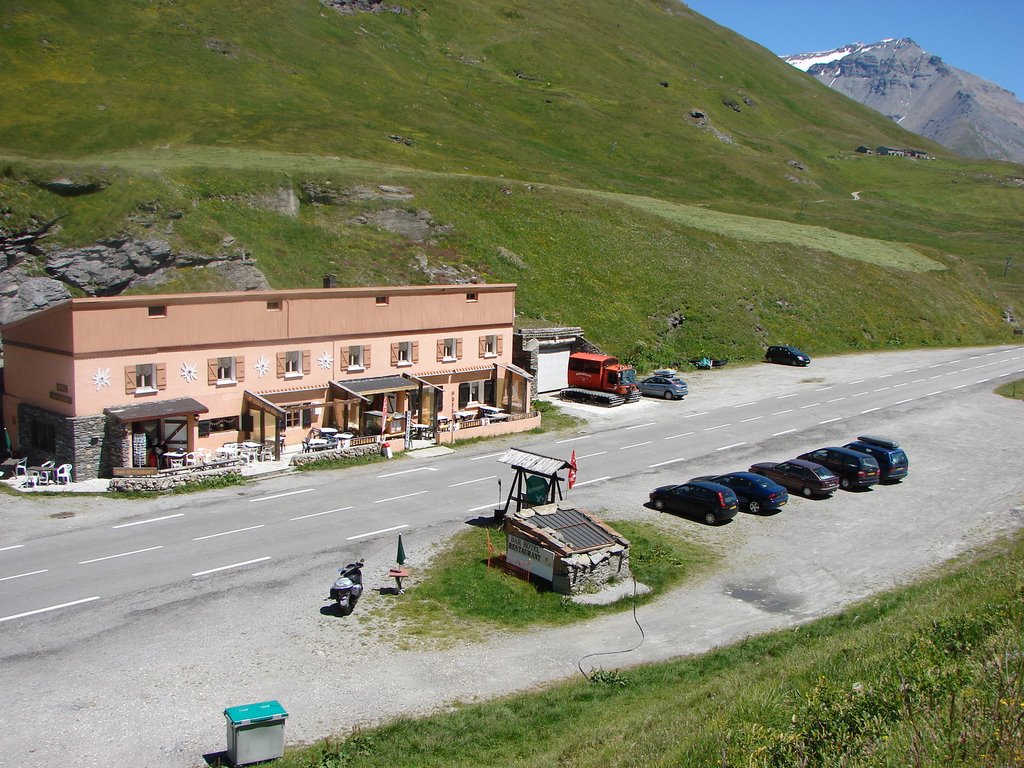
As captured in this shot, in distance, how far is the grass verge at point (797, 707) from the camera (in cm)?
1080

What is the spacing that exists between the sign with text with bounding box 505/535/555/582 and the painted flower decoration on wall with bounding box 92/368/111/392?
18353mm

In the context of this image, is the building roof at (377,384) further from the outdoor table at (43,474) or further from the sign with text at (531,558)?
the sign with text at (531,558)

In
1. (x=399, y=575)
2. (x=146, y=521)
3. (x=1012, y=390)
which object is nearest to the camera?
(x=399, y=575)

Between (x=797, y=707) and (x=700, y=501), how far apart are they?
19.3 meters

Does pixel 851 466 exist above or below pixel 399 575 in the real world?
above

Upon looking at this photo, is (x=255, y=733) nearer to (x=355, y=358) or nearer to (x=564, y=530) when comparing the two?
(x=564, y=530)

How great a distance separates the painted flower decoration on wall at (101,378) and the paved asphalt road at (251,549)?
521 cm

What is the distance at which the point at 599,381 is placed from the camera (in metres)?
53.6

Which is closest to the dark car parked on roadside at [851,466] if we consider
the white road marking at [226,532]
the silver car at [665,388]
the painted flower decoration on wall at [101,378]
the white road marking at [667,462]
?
the white road marking at [667,462]

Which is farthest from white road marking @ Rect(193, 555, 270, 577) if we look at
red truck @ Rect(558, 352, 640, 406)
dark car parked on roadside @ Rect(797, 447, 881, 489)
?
red truck @ Rect(558, 352, 640, 406)

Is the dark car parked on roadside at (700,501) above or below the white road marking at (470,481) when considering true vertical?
above

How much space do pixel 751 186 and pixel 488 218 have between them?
7532cm

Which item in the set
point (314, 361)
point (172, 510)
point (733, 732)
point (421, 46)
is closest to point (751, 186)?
point (421, 46)

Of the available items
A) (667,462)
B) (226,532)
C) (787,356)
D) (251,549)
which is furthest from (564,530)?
(787,356)
